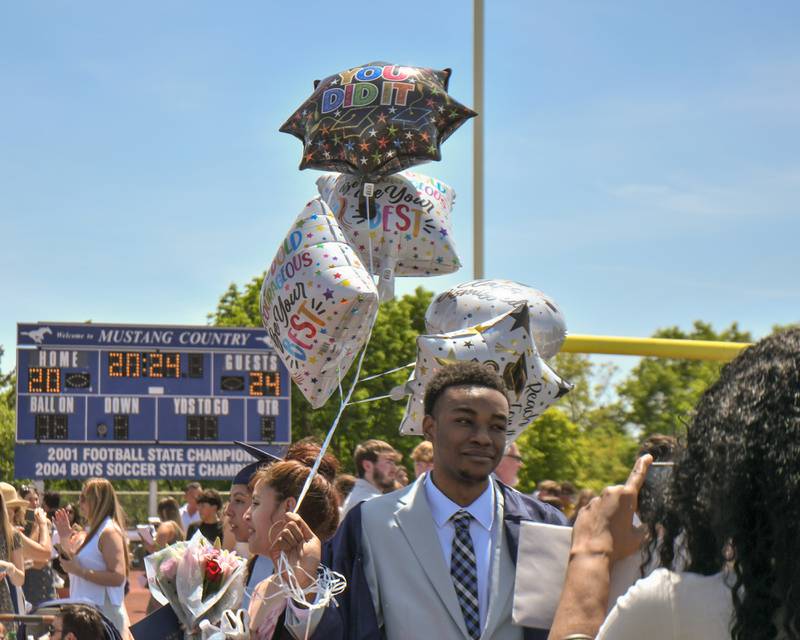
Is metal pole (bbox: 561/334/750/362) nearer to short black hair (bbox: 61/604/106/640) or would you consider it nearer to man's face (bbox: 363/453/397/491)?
man's face (bbox: 363/453/397/491)

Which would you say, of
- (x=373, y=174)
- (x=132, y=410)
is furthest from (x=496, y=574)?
(x=132, y=410)

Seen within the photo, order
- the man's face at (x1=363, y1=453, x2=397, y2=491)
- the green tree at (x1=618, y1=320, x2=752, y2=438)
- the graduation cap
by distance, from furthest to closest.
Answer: the green tree at (x1=618, y1=320, x2=752, y2=438) → the man's face at (x1=363, y1=453, x2=397, y2=491) → the graduation cap

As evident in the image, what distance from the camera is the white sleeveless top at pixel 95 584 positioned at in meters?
8.38

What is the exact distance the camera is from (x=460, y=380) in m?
3.97

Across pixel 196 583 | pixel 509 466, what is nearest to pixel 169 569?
pixel 196 583

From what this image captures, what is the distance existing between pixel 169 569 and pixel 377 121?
88.7 inches

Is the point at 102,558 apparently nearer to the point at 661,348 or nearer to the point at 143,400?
the point at 661,348

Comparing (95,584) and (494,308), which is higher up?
(494,308)

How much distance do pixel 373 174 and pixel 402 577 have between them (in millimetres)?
2679

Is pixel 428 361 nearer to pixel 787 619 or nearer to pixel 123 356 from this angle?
pixel 787 619

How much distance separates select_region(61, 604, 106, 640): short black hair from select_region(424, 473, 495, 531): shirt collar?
6.77 feet

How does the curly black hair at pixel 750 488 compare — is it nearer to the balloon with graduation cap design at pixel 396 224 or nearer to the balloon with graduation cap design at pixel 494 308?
the balloon with graduation cap design at pixel 494 308

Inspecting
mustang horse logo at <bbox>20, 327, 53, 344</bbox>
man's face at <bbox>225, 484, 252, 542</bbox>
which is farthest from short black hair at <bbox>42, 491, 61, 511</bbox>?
man's face at <bbox>225, 484, 252, 542</bbox>

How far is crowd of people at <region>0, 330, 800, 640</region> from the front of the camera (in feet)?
6.47
